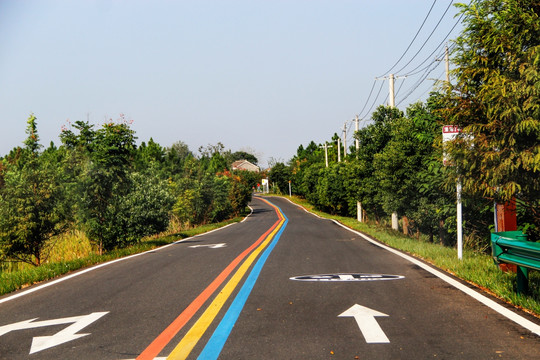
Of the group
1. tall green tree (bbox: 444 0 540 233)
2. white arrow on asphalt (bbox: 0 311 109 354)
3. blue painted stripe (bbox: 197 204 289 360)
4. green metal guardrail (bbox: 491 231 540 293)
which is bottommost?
blue painted stripe (bbox: 197 204 289 360)

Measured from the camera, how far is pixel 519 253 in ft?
18.7

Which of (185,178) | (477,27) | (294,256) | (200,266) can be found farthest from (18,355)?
(185,178)

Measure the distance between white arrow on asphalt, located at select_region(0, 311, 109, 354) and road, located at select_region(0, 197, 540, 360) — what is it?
0.01 m

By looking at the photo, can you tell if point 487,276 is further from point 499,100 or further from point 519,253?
point 499,100

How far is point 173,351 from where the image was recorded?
167 inches

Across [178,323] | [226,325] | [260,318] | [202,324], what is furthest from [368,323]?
[178,323]

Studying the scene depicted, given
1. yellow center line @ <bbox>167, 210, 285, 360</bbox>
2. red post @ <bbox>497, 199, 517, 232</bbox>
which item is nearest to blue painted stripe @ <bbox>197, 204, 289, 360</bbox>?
yellow center line @ <bbox>167, 210, 285, 360</bbox>

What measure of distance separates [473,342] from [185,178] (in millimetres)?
37095

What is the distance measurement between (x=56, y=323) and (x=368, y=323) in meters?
3.60

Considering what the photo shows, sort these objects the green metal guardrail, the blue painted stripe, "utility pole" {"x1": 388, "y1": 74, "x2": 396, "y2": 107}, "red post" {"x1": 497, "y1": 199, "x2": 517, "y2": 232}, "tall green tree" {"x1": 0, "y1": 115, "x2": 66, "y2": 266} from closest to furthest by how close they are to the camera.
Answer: the blue painted stripe, the green metal guardrail, "red post" {"x1": 497, "y1": 199, "x2": 517, "y2": 232}, "tall green tree" {"x1": 0, "y1": 115, "x2": 66, "y2": 266}, "utility pole" {"x1": 388, "y1": 74, "x2": 396, "y2": 107}

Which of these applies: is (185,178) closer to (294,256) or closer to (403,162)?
(403,162)

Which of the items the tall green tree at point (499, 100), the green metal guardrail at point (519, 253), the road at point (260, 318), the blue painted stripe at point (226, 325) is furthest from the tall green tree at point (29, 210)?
the green metal guardrail at point (519, 253)

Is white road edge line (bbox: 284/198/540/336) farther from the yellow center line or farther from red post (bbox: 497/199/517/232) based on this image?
the yellow center line

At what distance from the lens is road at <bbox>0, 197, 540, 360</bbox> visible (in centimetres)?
425
